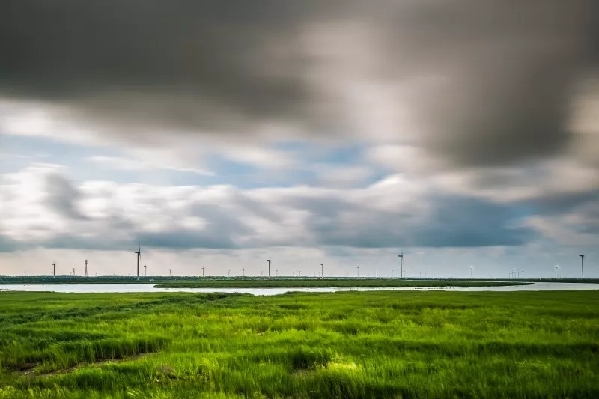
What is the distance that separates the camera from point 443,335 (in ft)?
70.1

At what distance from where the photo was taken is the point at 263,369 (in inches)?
583

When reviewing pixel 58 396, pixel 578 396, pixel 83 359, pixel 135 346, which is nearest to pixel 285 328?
pixel 135 346

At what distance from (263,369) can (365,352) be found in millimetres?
4553

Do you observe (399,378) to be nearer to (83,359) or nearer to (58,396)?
(58,396)

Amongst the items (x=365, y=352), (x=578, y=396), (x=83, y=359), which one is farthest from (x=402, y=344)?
(x=83, y=359)

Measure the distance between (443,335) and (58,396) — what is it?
15573 mm

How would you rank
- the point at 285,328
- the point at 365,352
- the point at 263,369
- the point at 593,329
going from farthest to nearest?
the point at 285,328 < the point at 593,329 < the point at 365,352 < the point at 263,369

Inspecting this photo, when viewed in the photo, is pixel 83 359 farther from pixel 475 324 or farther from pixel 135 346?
pixel 475 324

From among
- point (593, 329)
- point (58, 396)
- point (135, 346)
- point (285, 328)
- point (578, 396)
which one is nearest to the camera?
point (578, 396)

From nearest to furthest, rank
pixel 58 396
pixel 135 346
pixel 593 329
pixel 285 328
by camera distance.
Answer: pixel 58 396 < pixel 135 346 < pixel 593 329 < pixel 285 328

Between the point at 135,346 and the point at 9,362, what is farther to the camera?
the point at 135,346

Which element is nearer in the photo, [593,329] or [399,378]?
[399,378]

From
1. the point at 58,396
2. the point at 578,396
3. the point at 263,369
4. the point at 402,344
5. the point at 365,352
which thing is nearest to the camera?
the point at 578,396

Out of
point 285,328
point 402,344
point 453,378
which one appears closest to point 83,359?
point 285,328
